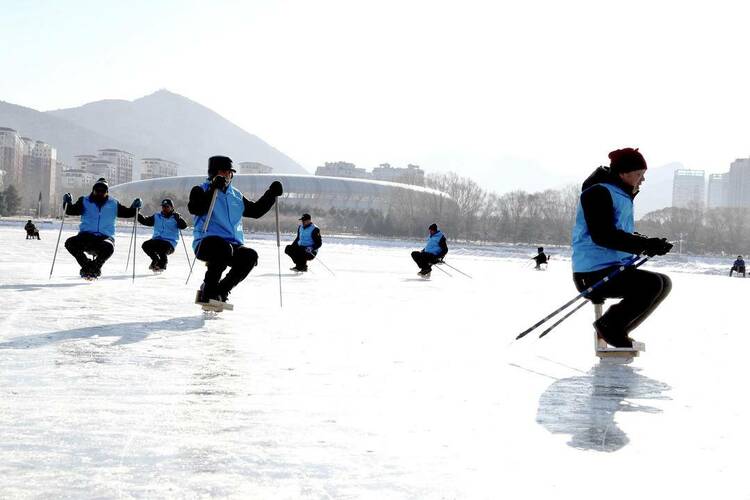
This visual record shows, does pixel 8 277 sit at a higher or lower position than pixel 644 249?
lower

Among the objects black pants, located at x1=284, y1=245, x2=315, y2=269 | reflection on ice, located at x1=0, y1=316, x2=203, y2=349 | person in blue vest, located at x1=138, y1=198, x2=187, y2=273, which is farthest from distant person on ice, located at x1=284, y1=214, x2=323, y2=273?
reflection on ice, located at x1=0, y1=316, x2=203, y2=349

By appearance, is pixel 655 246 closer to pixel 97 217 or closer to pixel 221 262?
pixel 221 262

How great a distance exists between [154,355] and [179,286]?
6.29 m

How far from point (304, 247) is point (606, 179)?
1246 centimetres

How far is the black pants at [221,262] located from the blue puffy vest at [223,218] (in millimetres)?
64

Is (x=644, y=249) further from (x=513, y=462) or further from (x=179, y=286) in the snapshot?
(x=179, y=286)

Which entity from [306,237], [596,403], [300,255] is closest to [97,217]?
[300,255]

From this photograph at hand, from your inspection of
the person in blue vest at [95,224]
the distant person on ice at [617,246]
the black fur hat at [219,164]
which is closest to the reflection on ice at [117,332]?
the black fur hat at [219,164]

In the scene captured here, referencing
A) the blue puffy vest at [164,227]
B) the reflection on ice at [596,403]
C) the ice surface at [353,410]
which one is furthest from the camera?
the blue puffy vest at [164,227]

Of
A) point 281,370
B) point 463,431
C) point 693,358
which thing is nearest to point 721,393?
point 693,358

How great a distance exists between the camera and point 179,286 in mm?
11281

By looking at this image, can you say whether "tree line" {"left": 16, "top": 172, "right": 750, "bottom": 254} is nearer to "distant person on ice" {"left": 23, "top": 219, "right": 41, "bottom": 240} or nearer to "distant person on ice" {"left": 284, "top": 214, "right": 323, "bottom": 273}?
"distant person on ice" {"left": 23, "top": 219, "right": 41, "bottom": 240}

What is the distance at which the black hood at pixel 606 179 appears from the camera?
5723mm

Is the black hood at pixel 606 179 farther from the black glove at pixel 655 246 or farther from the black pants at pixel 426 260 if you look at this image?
the black pants at pixel 426 260
